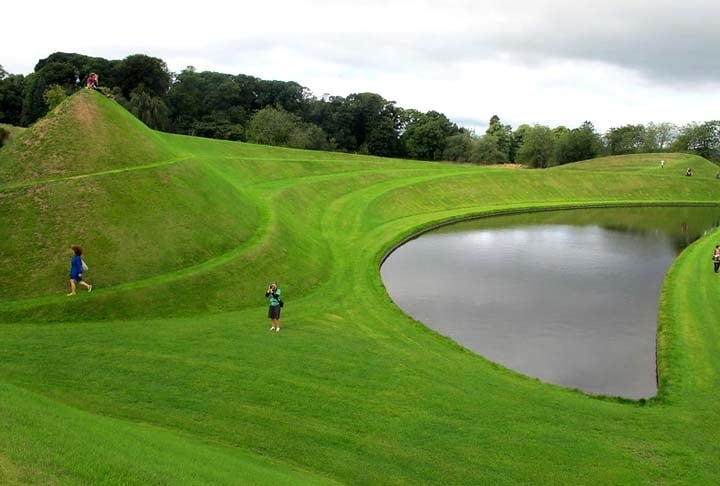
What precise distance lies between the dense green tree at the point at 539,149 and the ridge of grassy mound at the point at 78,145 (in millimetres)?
108501

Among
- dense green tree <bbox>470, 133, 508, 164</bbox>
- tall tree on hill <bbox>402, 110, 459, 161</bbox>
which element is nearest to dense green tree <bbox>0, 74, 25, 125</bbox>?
tall tree on hill <bbox>402, 110, 459, 161</bbox>

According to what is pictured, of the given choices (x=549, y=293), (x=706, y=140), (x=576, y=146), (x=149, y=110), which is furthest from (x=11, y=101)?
(x=706, y=140)

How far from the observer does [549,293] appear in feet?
108

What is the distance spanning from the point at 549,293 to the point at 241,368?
21082 millimetres

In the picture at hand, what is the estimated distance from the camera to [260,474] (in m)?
12.1

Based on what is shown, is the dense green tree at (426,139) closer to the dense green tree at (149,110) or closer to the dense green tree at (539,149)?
the dense green tree at (539,149)

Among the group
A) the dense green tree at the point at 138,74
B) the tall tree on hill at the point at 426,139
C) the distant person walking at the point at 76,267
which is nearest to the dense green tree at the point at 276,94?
the tall tree on hill at the point at 426,139

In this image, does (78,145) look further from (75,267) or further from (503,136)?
(503,136)

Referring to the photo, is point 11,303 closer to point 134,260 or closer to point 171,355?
point 134,260

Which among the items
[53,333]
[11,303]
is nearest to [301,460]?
[53,333]

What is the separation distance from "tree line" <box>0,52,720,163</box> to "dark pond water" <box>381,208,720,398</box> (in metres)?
59.3

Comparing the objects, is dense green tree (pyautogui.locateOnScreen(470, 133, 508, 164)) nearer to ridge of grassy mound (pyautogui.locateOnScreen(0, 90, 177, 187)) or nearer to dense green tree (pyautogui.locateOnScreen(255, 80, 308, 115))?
dense green tree (pyautogui.locateOnScreen(255, 80, 308, 115))

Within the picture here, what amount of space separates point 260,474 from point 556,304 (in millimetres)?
22991

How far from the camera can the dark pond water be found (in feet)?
76.9
